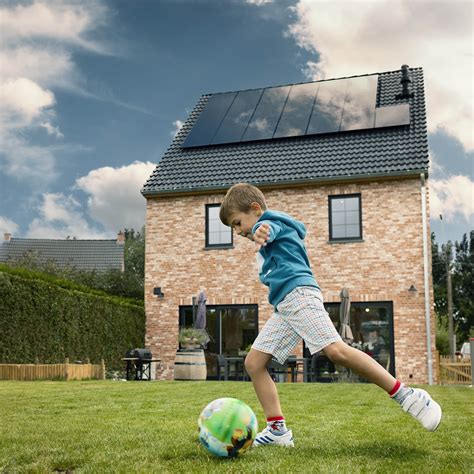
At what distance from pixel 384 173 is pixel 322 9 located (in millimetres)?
4451

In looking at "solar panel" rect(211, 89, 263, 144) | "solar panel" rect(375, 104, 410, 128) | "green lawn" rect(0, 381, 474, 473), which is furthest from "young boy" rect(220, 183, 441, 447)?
"solar panel" rect(211, 89, 263, 144)

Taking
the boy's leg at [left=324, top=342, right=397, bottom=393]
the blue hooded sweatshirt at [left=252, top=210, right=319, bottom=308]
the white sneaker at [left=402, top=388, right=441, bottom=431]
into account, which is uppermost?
the blue hooded sweatshirt at [left=252, top=210, right=319, bottom=308]

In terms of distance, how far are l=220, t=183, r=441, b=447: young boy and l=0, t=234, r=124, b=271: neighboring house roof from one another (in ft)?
122

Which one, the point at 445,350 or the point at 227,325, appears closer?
the point at 227,325

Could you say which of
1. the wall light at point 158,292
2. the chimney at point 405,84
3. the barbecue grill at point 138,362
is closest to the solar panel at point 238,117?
the chimney at point 405,84

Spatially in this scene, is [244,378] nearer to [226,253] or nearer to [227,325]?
[227,325]

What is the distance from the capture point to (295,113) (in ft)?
65.5

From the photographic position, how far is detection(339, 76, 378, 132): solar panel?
18.5m

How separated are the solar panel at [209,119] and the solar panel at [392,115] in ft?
16.0

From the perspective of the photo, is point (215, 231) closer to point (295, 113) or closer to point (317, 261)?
point (317, 261)

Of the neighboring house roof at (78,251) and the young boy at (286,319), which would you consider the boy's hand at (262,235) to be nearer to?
the young boy at (286,319)

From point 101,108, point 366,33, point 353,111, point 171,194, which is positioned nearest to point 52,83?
point 101,108

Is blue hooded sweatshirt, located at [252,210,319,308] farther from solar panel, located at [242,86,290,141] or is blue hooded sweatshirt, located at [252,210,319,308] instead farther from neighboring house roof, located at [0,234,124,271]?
neighboring house roof, located at [0,234,124,271]

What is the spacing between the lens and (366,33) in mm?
15984
